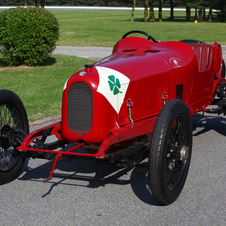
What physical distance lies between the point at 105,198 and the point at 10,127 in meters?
1.37

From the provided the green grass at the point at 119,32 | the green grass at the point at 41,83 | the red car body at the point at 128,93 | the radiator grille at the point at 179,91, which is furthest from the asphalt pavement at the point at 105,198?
the green grass at the point at 119,32

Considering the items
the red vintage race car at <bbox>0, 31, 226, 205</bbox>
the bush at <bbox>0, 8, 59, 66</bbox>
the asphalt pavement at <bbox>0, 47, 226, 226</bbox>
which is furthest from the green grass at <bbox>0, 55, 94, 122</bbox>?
the red vintage race car at <bbox>0, 31, 226, 205</bbox>

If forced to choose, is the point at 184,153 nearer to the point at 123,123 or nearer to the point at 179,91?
the point at 123,123

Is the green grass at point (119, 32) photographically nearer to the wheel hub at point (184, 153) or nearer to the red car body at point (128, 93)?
the red car body at point (128, 93)

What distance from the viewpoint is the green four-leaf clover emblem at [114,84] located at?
134 inches

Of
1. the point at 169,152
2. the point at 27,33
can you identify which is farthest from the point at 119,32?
the point at 169,152

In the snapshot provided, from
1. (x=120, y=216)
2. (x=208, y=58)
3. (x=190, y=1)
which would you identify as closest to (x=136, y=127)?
(x=120, y=216)

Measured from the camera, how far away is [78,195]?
3619mm

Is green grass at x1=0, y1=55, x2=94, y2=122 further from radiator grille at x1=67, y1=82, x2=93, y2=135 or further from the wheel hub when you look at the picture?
the wheel hub

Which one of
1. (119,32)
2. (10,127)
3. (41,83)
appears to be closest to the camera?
(10,127)

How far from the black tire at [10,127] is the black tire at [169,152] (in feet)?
5.47

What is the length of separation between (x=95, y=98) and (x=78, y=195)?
42.0 inches

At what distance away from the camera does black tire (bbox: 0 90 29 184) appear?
390cm

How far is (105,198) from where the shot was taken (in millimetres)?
3545
